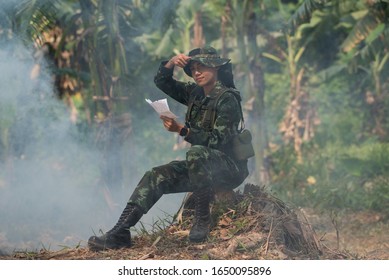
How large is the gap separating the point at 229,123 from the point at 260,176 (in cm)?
1074

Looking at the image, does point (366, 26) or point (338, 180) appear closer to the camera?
point (366, 26)

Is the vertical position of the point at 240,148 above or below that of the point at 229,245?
above

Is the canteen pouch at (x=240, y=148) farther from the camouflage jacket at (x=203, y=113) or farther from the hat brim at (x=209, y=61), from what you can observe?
the hat brim at (x=209, y=61)

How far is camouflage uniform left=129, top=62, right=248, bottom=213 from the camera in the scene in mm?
7215

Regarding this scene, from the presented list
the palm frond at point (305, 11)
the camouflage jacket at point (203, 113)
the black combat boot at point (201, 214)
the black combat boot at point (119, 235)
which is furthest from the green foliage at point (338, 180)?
the black combat boot at point (119, 235)

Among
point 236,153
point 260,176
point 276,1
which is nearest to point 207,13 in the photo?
point 276,1

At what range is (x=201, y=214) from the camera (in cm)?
730

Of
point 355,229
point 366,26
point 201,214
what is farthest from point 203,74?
point 366,26

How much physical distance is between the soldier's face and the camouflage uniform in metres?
0.09

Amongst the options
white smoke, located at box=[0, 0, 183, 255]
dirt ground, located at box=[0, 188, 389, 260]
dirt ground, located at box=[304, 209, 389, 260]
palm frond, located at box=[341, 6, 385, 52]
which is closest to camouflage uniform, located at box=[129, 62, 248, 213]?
dirt ground, located at box=[0, 188, 389, 260]

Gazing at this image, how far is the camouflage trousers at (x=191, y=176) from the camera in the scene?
7.20 meters

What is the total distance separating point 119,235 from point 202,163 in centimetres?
97

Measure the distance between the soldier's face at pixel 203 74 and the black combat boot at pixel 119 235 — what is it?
4.30 ft

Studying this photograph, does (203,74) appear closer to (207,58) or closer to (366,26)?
(207,58)
